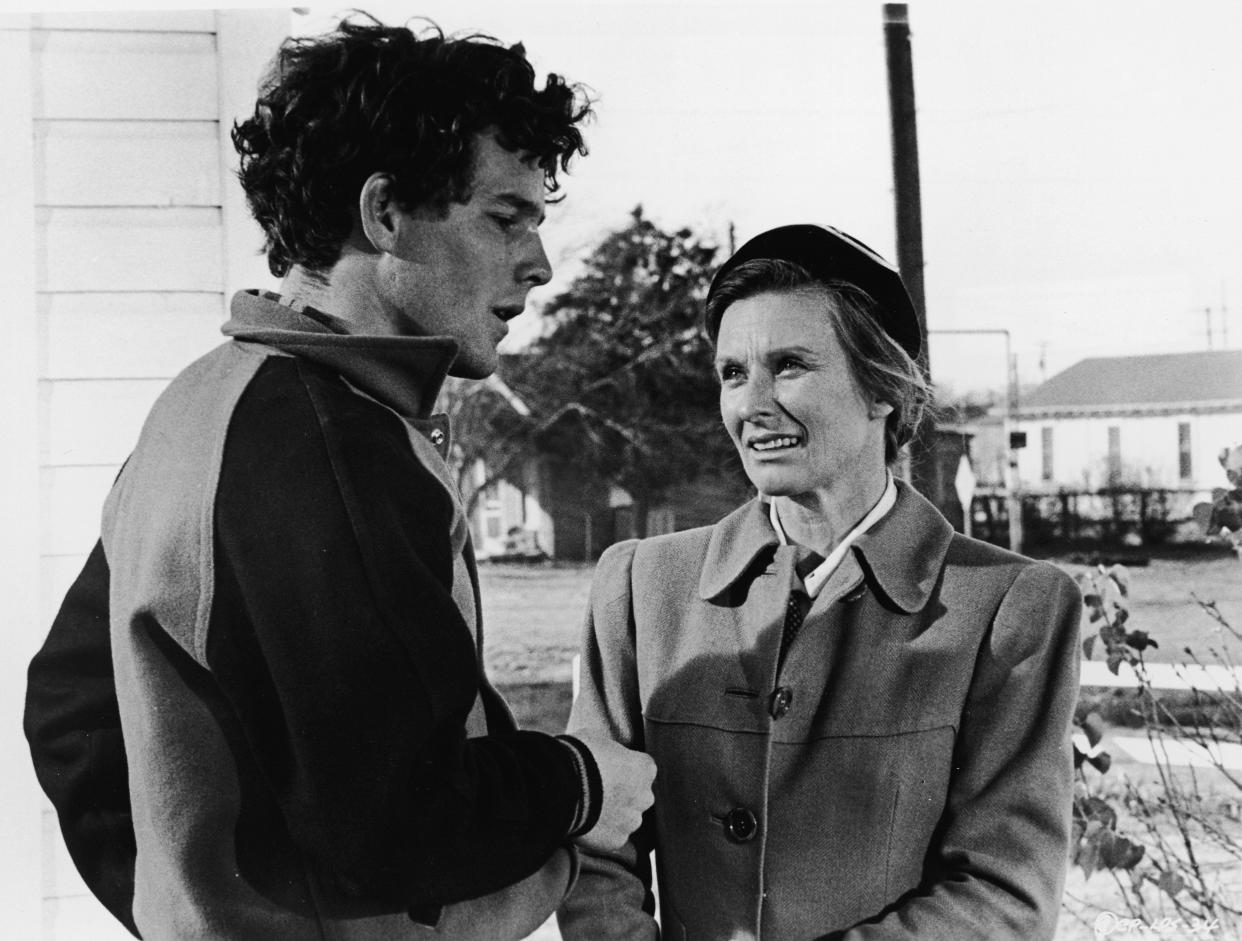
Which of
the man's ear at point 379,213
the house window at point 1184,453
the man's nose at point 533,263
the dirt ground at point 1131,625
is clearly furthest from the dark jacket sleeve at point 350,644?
the house window at point 1184,453

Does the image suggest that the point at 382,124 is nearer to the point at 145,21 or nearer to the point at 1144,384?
the point at 145,21

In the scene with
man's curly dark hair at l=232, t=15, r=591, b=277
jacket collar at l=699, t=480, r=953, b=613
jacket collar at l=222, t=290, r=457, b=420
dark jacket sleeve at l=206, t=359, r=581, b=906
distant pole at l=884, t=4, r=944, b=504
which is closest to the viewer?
dark jacket sleeve at l=206, t=359, r=581, b=906

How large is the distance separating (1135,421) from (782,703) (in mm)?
926

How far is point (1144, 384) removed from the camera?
2.24m

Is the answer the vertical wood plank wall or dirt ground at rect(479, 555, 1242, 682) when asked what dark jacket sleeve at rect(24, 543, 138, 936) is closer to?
the vertical wood plank wall

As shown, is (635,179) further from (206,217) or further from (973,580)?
(973,580)

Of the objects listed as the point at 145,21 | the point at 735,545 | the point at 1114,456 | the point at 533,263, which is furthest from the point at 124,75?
the point at 1114,456

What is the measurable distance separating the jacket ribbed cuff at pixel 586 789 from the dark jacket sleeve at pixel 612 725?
23 centimetres

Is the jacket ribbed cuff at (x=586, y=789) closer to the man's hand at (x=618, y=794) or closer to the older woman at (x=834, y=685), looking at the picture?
the man's hand at (x=618, y=794)

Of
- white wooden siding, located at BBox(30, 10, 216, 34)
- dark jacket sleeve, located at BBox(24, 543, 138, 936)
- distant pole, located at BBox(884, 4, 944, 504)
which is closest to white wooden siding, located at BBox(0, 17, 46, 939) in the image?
white wooden siding, located at BBox(30, 10, 216, 34)

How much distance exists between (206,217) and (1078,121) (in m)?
1.69

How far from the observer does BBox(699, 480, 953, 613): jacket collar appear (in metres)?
1.92

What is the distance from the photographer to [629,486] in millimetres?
2264

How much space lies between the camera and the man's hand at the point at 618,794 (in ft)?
5.69
